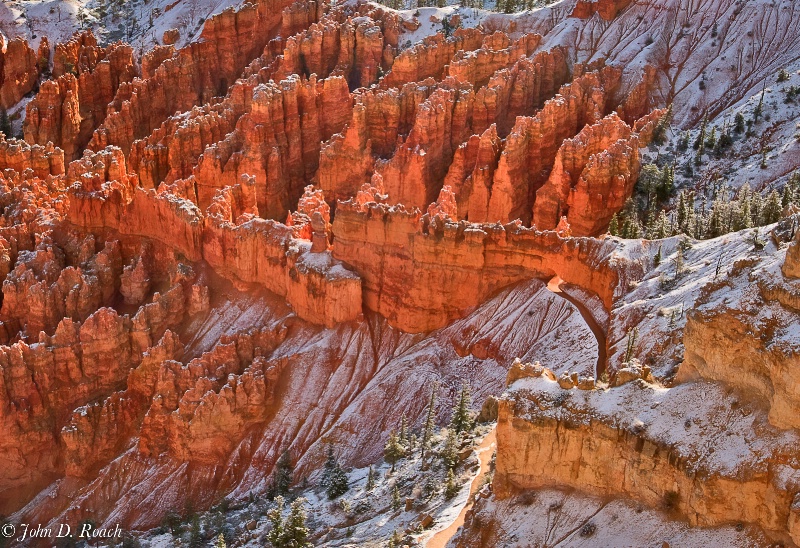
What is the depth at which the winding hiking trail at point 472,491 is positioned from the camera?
31.6 meters

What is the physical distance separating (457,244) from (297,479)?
488 inches

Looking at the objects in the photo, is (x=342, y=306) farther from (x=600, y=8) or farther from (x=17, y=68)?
(x=17, y=68)

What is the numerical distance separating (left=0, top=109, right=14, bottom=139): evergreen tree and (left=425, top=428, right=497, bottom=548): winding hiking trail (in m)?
68.5

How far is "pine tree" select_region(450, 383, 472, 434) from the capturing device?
130 feet

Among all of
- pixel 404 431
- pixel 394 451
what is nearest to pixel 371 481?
pixel 394 451

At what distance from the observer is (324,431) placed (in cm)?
4706

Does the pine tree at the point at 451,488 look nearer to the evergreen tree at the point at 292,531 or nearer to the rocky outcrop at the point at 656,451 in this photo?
the rocky outcrop at the point at 656,451

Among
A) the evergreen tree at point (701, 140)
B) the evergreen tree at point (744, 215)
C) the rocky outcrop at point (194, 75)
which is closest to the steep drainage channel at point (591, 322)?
the evergreen tree at point (744, 215)

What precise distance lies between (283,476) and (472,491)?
1292 centimetres

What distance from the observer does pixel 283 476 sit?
145 feet

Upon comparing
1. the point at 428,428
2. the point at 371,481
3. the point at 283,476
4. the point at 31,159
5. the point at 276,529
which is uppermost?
the point at 31,159

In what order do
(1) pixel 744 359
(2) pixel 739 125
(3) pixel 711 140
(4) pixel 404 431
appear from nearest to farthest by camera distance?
(1) pixel 744 359 → (4) pixel 404 431 → (3) pixel 711 140 → (2) pixel 739 125

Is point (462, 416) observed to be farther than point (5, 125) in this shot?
No

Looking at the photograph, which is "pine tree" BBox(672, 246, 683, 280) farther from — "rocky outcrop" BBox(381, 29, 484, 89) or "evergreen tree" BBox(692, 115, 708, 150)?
"rocky outcrop" BBox(381, 29, 484, 89)
